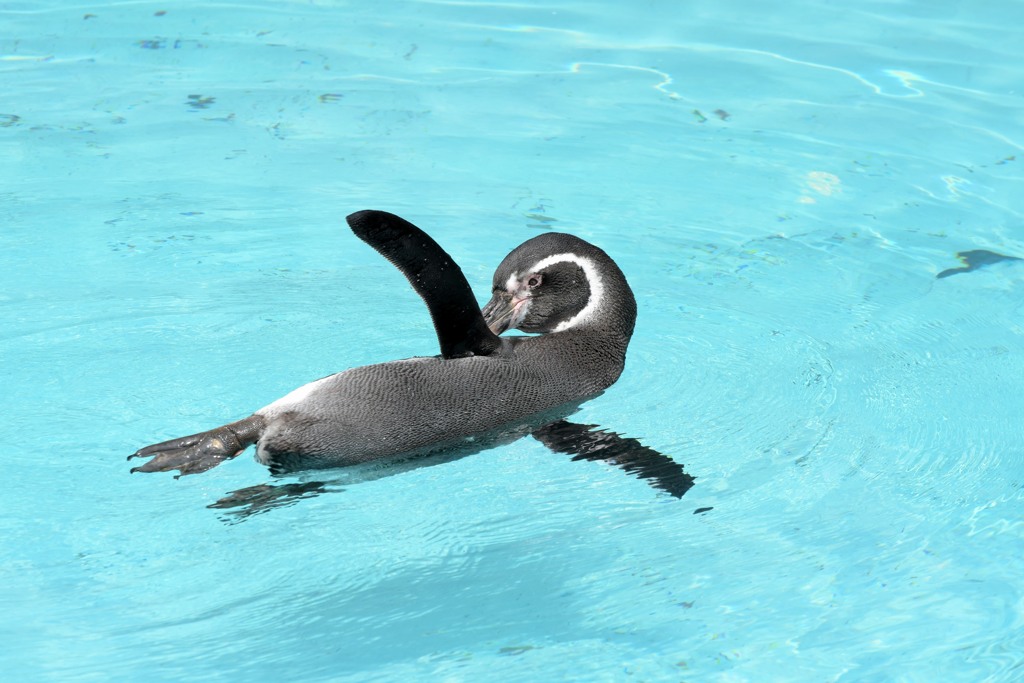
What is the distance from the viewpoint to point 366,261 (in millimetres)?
4738

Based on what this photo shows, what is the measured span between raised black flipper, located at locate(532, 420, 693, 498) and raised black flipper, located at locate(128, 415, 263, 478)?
80 cm

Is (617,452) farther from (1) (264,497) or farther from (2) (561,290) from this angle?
(1) (264,497)

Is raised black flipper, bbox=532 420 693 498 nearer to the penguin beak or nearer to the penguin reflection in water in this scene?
the penguin reflection in water

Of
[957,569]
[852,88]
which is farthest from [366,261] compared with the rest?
[852,88]

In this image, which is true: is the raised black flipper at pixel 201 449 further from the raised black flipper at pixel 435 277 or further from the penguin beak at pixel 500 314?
the penguin beak at pixel 500 314

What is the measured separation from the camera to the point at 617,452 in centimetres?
350

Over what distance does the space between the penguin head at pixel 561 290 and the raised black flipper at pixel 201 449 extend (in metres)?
0.90

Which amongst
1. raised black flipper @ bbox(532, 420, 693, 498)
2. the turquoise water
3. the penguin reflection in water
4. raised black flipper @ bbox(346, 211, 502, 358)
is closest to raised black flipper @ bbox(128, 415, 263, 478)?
the penguin reflection in water

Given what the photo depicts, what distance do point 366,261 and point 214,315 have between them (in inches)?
28.3

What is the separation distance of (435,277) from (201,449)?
2.50 feet

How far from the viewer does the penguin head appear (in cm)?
375

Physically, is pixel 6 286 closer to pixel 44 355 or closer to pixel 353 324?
pixel 44 355

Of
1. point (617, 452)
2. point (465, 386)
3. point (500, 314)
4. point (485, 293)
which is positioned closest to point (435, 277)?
A: point (465, 386)

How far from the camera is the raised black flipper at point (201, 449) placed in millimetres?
3164
